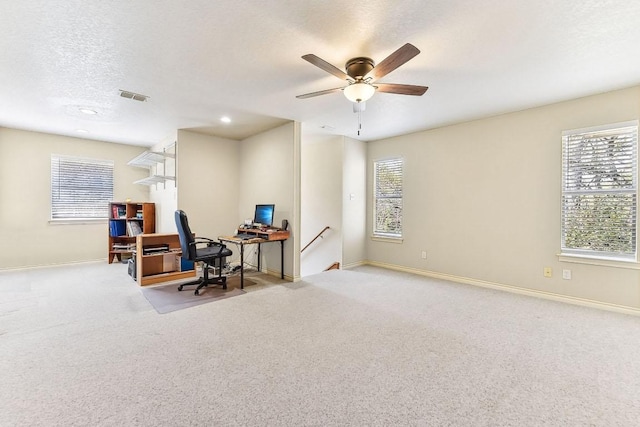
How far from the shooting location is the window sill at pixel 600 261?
10.2ft

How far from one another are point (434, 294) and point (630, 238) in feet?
7.18

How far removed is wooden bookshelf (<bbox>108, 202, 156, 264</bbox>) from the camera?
5629 mm

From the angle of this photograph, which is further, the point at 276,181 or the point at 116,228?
the point at 116,228

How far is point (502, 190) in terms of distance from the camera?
404 centimetres

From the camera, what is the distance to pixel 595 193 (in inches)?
131

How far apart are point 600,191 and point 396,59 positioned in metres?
3.09

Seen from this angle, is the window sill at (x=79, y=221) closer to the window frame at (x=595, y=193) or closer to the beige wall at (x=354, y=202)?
the beige wall at (x=354, y=202)

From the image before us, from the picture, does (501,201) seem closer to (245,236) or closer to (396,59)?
(396,59)

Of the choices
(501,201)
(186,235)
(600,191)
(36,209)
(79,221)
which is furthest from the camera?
(79,221)

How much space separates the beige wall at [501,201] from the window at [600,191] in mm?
108

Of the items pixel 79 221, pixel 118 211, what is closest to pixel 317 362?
pixel 118 211

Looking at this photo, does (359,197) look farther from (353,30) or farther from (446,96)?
(353,30)

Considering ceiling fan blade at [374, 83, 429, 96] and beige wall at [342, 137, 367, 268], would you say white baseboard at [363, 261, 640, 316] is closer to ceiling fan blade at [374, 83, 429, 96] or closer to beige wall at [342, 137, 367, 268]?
beige wall at [342, 137, 367, 268]

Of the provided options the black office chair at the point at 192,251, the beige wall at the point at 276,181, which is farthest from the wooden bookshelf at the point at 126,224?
the black office chair at the point at 192,251
